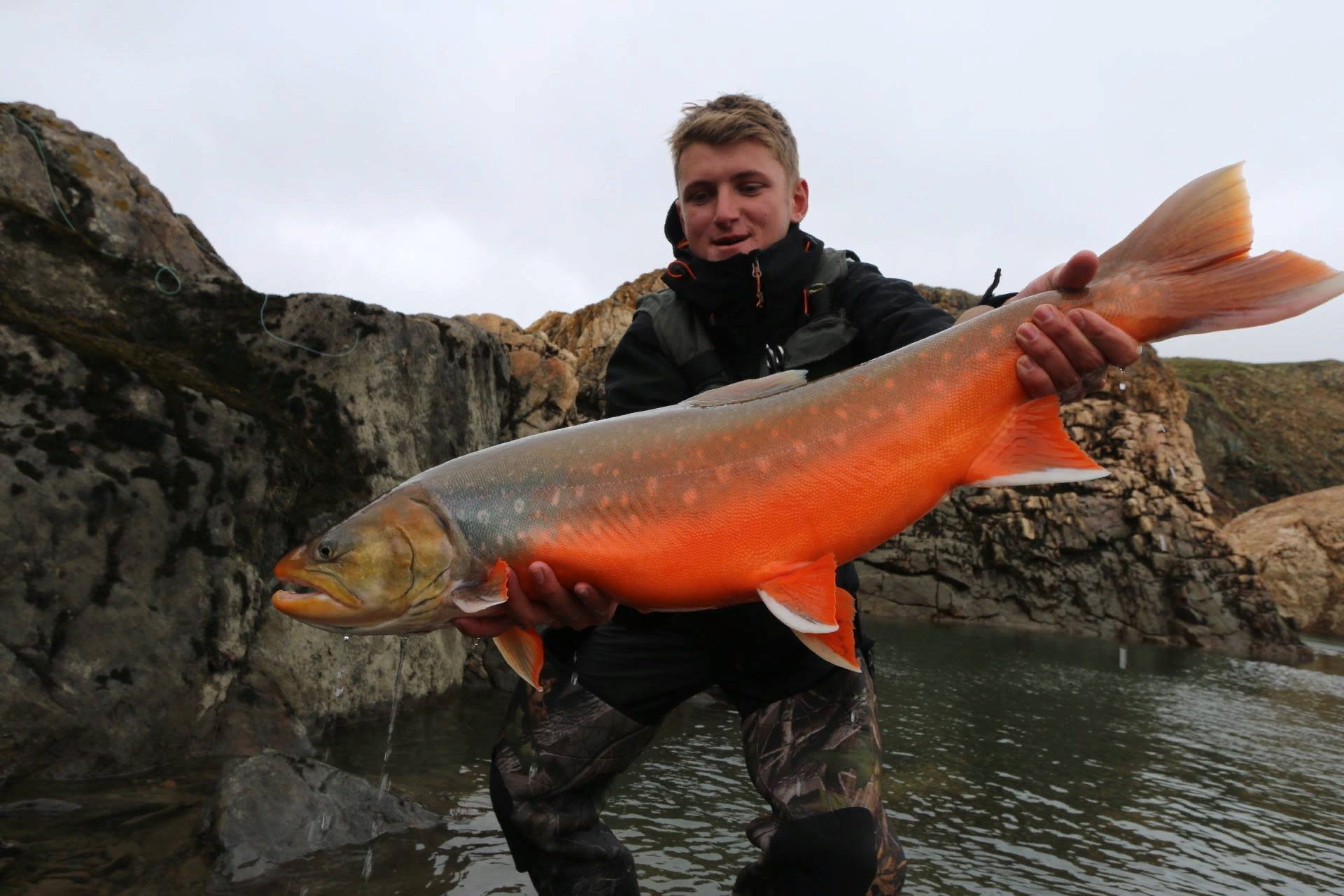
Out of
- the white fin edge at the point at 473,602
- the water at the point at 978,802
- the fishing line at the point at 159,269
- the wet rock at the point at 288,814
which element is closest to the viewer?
the white fin edge at the point at 473,602

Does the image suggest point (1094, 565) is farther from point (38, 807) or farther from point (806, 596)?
point (38, 807)

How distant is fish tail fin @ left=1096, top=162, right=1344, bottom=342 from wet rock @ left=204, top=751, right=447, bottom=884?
4.84 meters

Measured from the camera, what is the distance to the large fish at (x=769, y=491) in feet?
8.77

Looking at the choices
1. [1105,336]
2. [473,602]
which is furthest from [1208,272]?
[473,602]

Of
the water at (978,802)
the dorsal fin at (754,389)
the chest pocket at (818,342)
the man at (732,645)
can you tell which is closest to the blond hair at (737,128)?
the man at (732,645)

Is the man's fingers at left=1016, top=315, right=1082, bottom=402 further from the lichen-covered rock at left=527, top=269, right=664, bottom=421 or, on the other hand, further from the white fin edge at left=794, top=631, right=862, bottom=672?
the lichen-covered rock at left=527, top=269, right=664, bottom=421

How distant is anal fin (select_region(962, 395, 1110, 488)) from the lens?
8.87 ft

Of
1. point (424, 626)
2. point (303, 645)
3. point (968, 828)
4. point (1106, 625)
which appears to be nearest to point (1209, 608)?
point (1106, 625)

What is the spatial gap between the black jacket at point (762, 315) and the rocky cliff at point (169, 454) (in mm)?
954

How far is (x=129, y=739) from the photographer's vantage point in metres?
5.27

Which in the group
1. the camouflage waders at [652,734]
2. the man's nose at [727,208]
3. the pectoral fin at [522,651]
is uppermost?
the man's nose at [727,208]

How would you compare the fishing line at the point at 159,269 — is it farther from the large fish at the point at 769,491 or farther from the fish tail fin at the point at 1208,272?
the fish tail fin at the point at 1208,272

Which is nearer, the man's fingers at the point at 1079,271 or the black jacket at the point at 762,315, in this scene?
the man's fingers at the point at 1079,271

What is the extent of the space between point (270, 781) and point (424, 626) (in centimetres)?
282
